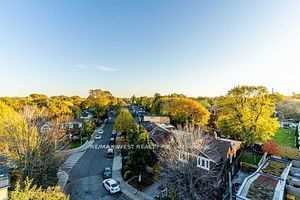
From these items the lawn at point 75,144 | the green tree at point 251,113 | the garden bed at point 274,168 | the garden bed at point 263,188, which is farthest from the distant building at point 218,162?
the lawn at point 75,144

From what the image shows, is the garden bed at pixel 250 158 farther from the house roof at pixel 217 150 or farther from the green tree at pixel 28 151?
the green tree at pixel 28 151

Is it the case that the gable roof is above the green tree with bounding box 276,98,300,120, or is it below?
below

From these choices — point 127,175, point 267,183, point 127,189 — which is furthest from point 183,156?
point 267,183

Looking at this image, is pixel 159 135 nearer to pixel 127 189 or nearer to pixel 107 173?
pixel 107 173

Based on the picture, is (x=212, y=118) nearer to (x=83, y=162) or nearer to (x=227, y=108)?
(x=227, y=108)

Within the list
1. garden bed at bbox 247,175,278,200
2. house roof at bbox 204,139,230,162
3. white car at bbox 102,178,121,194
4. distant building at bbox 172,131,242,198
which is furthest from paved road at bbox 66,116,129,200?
garden bed at bbox 247,175,278,200

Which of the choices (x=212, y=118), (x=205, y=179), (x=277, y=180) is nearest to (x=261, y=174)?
(x=277, y=180)

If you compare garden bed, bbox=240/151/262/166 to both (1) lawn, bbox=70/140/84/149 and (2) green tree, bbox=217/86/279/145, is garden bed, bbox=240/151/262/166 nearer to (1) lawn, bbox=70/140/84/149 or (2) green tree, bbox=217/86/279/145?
(2) green tree, bbox=217/86/279/145
